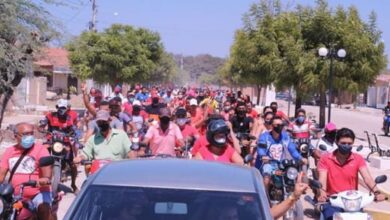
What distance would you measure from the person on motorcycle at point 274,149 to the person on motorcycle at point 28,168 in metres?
3.39

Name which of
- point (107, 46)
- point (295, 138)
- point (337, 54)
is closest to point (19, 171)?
point (295, 138)

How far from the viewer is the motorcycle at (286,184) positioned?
8.85 meters

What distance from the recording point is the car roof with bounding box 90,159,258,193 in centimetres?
436

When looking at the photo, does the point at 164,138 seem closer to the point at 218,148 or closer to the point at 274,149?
the point at 274,149

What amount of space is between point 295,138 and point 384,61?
1680 centimetres

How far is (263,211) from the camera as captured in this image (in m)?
4.23

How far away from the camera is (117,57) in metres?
47.4

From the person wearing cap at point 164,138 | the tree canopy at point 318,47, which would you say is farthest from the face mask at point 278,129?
the tree canopy at point 318,47

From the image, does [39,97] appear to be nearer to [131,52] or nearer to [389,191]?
[131,52]

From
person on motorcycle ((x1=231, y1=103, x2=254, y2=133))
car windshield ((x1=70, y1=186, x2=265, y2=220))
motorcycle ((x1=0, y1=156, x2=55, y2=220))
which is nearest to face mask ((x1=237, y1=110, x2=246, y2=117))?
person on motorcycle ((x1=231, y1=103, x2=254, y2=133))

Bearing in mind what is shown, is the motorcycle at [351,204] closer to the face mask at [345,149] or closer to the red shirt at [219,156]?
the face mask at [345,149]

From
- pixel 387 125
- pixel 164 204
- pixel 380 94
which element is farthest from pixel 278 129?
pixel 380 94

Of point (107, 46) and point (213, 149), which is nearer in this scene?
point (213, 149)

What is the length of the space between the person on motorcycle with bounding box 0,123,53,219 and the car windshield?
271cm
